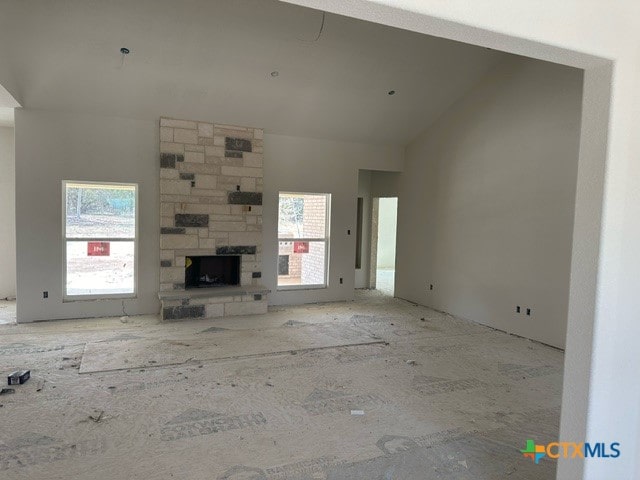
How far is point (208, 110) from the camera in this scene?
5.74 metres

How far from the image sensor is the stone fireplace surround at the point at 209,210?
5.78m

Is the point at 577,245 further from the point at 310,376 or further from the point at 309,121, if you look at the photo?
the point at 309,121

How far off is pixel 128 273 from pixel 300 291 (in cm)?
259

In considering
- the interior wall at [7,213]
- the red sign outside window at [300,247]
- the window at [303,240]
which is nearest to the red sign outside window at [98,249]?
the interior wall at [7,213]

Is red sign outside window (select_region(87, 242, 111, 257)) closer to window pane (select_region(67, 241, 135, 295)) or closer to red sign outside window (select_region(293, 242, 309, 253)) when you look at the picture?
window pane (select_region(67, 241, 135, 295))

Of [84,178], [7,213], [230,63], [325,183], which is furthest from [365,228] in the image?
[7,213]

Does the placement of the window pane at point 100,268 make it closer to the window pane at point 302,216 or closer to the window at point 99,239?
the window at point 99,239

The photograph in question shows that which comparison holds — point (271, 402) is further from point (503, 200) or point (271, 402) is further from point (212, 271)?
point (503, 200)

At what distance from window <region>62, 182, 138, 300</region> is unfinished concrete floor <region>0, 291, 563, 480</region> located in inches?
26.5

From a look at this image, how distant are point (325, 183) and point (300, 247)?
1132 millimetres

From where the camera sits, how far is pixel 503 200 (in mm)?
5531

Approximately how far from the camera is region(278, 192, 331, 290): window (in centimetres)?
683

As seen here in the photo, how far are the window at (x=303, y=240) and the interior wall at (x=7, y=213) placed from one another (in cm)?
423

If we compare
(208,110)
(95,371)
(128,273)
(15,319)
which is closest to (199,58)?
(208,110)
